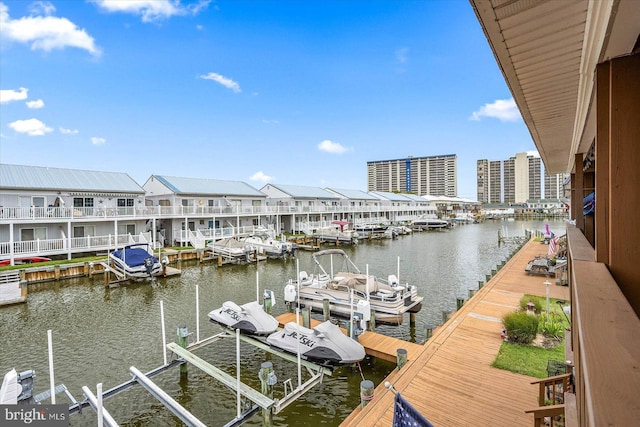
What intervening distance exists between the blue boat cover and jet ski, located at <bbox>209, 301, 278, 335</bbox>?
41.1ft

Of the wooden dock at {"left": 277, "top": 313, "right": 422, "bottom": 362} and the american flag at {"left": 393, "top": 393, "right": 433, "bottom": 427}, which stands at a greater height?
the american flag at {"left": 393, "top": 393, "right": 433, "bottom": 427}

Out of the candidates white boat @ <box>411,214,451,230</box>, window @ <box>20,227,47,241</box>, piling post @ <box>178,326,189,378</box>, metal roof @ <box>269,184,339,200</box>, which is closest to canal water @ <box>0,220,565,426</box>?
piling post @ <box>178,326,189,378</box>

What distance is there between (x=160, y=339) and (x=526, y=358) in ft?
38.7

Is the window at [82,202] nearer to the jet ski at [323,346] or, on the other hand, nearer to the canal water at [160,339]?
the canal water at [160,339]

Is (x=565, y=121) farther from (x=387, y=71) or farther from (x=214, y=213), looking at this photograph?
(x=387, y=71)

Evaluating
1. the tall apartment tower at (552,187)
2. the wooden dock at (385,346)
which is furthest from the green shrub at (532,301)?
the tall apartment tower at (552,187)

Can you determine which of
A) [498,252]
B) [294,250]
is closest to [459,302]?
[294,250]

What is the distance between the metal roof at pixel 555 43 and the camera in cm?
196

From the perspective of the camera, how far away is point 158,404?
319 inches

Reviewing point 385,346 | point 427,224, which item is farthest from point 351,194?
point 385,346

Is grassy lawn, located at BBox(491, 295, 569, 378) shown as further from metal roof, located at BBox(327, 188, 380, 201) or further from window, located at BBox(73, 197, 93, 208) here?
metal roof, located at BBox(327, 188, 380, 201)

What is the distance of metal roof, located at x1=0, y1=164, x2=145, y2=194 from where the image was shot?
23.0m

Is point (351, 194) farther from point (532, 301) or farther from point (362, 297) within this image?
point (532, 301)

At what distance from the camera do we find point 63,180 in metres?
25.4
